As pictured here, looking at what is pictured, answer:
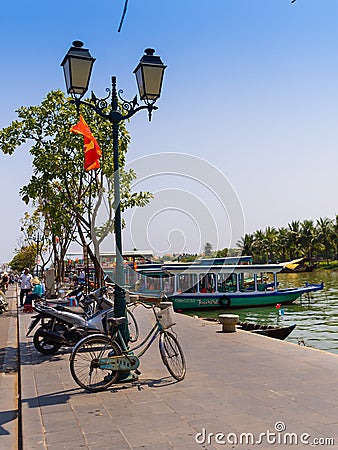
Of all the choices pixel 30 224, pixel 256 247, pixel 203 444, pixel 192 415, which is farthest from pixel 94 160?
pixel 256 247

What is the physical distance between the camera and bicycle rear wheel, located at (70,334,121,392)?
603 centimetres

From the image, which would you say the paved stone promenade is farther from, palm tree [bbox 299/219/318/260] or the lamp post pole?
palm tree [bbox 299/219/318/260]

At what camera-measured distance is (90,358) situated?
6.10 m

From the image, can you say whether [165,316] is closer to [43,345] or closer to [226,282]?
[43,345]

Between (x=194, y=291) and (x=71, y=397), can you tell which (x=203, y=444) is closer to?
(x=71, y=397)

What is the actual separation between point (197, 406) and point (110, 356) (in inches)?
53.6

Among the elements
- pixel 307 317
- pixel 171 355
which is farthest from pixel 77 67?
pixel 307 317

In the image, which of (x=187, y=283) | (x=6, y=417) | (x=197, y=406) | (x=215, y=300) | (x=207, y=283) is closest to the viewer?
(x=197, y=406)

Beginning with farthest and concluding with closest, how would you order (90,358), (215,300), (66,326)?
(215,300) < (66,326) < (90,358)

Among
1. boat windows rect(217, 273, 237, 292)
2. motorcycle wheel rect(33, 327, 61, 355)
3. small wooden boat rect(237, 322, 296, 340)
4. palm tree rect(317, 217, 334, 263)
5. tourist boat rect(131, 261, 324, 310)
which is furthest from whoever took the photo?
palm tree rect(317, 217, 334, 263)

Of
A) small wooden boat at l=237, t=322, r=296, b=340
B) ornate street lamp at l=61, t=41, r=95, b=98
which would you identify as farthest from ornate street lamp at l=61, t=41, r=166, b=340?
small wooden boat at l=237, t=322, r=296, b=340

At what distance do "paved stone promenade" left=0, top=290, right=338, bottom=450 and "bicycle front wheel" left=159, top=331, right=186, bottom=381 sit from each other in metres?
0.12

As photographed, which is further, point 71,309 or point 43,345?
point 71,309

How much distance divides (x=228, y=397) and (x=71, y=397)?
1.81 meters
